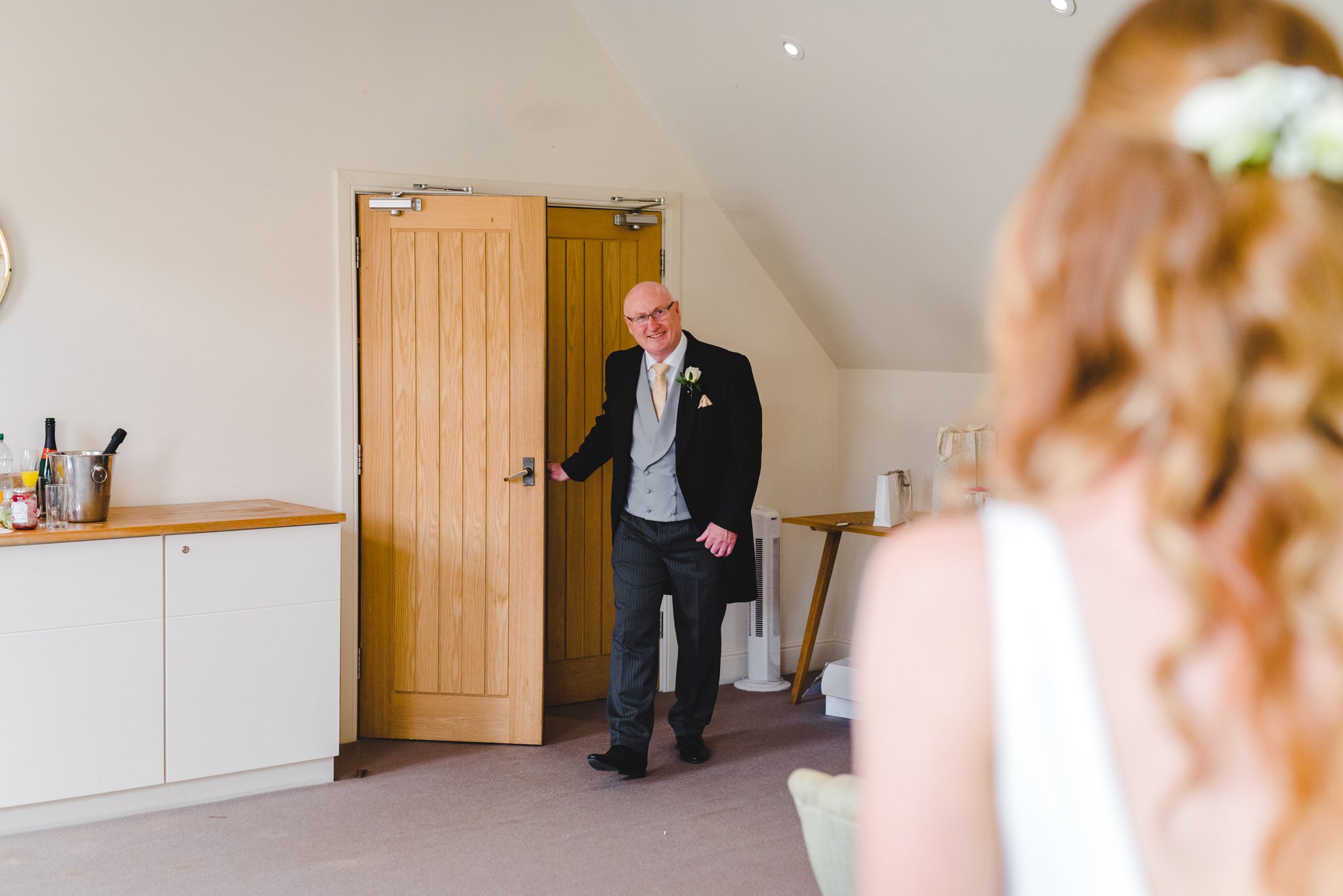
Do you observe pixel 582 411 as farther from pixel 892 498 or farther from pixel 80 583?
pixel 80 583

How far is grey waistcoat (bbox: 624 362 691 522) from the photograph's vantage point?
3943mm

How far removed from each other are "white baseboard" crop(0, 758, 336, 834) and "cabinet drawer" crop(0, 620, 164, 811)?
5 centimetres

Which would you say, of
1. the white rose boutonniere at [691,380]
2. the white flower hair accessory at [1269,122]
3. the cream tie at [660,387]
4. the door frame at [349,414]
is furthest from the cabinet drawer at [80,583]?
the white flower hair accessory at [1269,122]

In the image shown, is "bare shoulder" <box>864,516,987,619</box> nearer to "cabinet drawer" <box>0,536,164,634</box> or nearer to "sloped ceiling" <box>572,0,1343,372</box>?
"sloped ceiling" <box>572,0,1343,372</box>

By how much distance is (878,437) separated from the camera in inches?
206

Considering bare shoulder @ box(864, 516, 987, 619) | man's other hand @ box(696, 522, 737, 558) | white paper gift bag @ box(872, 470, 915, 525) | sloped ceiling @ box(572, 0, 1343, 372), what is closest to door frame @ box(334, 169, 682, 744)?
sloped ceiling @ box(572, 0, 1343, 372)

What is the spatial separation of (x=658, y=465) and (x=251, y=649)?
147 cm

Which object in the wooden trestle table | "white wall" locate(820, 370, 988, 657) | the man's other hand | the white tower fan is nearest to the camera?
the man's other hand

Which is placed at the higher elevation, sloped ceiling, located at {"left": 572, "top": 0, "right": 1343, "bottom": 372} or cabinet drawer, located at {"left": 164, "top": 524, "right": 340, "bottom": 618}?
sloped ceiling, located at {"left": 572, "top": 0, "right": 1343, "bottom": 372}

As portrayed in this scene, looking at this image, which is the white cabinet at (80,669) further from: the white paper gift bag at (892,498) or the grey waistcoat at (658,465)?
the white paper gift bag at (892,498)

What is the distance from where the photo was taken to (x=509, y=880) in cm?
303

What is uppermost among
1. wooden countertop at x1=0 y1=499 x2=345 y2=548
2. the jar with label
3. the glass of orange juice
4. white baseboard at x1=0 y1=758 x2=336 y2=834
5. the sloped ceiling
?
the sloped ceiling

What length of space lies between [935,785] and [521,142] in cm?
418

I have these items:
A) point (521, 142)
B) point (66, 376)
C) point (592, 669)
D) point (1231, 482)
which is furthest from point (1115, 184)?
point (592, 669)
